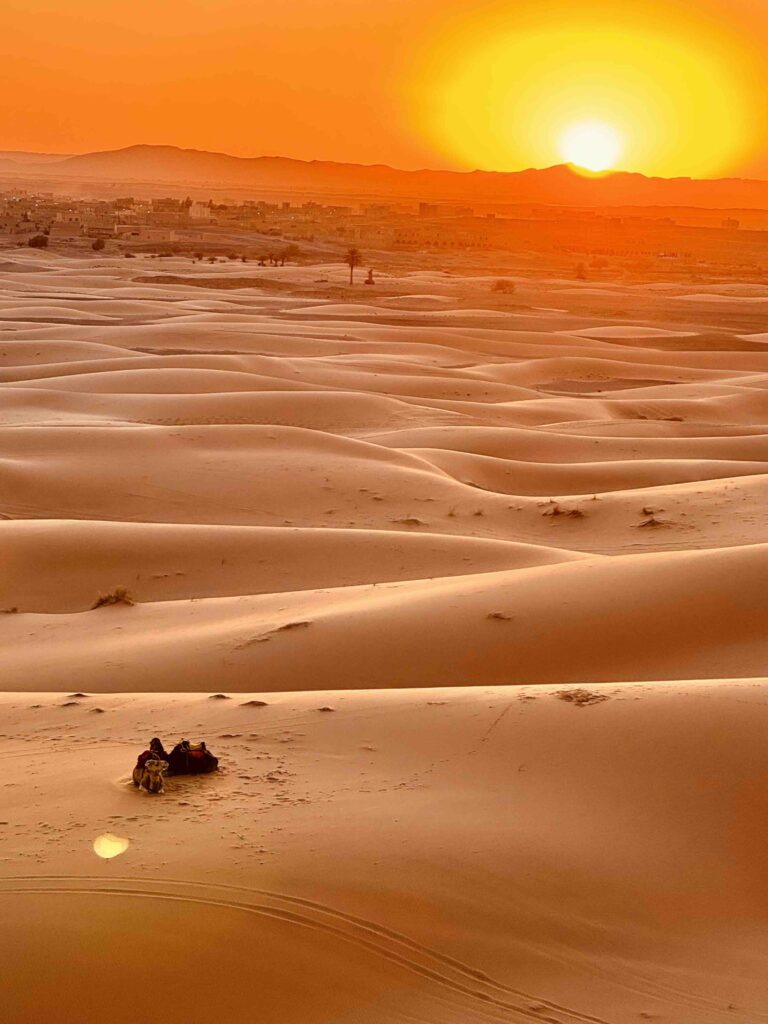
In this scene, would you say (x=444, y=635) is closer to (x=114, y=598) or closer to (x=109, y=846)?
(x=114, y=598)

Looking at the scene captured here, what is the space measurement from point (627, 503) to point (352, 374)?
12.0 metres

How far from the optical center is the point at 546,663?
795 cm

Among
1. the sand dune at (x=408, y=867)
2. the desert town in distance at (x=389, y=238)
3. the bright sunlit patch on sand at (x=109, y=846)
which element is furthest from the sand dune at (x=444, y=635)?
the desert town in distance at (x=389, y=238)

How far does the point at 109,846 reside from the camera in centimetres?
472

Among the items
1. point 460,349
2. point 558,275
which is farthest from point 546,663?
point 558,275

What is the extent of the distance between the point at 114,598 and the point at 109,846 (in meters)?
5.38

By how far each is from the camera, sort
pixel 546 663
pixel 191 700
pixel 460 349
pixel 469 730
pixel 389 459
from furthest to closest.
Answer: pixel 460 349
pixel 389 459
pixel 546 663
pixel 191 700
pixel 469 730

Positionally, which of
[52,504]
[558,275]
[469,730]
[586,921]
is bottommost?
[586,921]

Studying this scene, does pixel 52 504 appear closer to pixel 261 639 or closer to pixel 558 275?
pixel 261 639

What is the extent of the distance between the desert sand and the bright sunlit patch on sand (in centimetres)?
2

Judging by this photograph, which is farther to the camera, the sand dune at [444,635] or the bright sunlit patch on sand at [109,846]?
the sand dune at [444,635]

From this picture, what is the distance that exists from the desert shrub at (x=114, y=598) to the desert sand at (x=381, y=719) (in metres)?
0.31

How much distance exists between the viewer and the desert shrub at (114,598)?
9.91 meters

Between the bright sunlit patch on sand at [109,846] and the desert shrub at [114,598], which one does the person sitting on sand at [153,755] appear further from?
the desert shrub at [114,598]
